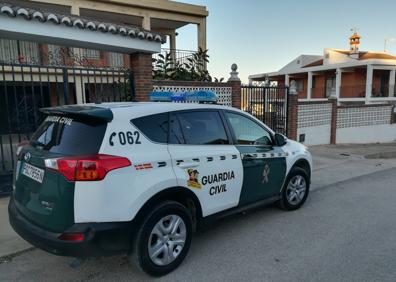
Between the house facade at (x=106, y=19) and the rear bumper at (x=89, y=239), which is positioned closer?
the rear bumper at (x=89, y=239)

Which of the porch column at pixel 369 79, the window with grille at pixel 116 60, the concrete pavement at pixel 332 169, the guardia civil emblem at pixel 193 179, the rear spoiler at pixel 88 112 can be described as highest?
the window with grille at pixel 116 60

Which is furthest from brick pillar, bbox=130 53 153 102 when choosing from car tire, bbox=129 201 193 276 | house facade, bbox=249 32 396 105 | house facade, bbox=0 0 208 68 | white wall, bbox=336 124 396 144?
house facade, bbox=249 32 396 105

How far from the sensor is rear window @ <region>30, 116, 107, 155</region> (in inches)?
99.7

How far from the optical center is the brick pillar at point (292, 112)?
11.0 m

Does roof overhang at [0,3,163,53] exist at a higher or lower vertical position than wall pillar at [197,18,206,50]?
lower

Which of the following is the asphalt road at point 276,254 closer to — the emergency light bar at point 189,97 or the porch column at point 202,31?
the emergency light bar at point 189,97

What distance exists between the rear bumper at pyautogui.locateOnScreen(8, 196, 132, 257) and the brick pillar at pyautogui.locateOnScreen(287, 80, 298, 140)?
957 centimetres

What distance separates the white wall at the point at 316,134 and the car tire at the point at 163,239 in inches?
380

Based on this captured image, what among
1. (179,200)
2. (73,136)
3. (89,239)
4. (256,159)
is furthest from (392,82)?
(89,239)

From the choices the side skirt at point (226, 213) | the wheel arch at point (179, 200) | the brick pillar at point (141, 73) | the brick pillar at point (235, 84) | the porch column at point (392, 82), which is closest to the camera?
the wheel arch at point (179, 200)

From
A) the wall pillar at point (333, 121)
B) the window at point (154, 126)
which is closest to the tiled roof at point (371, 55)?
the wall pillar at point (333, 121)

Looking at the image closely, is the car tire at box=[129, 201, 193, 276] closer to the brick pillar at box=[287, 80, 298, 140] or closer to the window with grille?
the brick pillar at box=[287, 80, 298, 140]

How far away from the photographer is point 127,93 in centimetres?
652

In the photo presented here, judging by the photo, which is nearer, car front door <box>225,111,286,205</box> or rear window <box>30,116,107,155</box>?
rear window <box>30,116,107,155</box>
